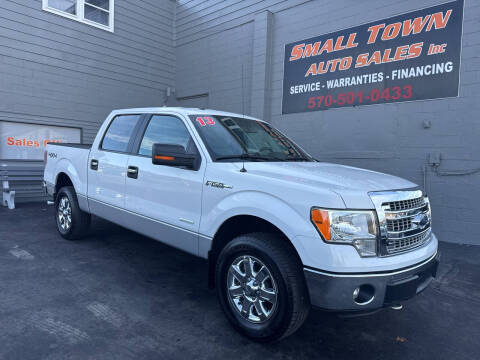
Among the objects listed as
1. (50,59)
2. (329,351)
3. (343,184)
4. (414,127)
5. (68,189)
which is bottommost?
(329,351)

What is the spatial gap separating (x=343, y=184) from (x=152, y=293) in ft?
7.48

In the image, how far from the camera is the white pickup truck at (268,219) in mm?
2432

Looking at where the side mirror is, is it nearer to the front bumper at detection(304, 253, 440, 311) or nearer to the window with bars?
the front bumper at detection(304, 253, 440, 311)

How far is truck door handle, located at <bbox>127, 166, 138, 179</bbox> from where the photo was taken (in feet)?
13.0

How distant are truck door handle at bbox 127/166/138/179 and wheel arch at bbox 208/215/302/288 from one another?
1365mm

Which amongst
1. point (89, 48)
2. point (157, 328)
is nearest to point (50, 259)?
point (157, 328)

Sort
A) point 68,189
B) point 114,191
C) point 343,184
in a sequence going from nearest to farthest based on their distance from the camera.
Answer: point 343,184 → point 114,191 → point 68,189

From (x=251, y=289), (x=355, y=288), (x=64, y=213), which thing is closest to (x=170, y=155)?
(x=251, y=289)

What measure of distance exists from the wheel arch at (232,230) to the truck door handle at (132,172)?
1.36 meters

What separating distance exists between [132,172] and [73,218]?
175 centimetres

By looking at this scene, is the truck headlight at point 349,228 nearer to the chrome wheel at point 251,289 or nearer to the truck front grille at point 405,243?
the truck front grille at point 405,243

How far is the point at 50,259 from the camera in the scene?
4551 mm

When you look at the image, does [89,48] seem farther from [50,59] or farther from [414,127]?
[414,127]

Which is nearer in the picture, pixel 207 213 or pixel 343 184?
pixel 343 184
